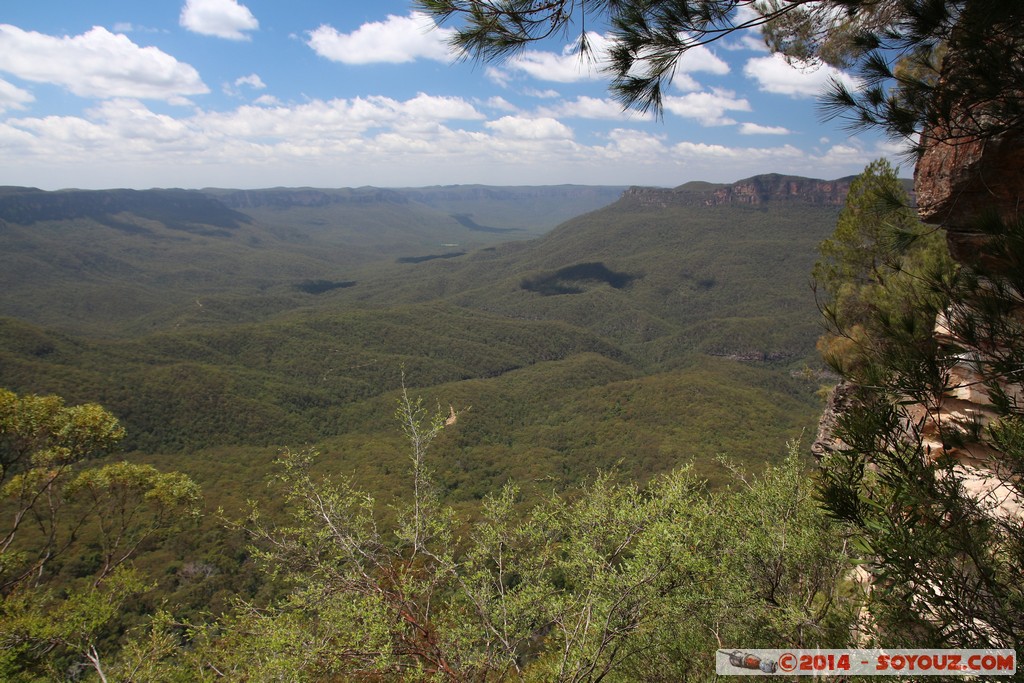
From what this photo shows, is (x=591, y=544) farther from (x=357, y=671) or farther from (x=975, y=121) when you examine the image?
(x=975, y=121)

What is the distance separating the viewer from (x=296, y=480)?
7426 millimetres

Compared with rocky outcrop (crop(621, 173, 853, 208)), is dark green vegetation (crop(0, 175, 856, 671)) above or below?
below

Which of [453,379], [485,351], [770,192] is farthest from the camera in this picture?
[770,192]

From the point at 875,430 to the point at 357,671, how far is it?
595 cm

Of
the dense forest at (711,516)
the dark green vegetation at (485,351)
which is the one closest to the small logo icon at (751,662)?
the dense forest at (711,516)

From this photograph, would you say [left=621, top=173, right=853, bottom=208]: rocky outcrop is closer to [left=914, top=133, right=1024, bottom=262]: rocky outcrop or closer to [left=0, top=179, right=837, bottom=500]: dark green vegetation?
[left=0, top=179, right=837, bottom=500]: dark green vegetation

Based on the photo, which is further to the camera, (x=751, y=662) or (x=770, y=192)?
(x=770, y=192)

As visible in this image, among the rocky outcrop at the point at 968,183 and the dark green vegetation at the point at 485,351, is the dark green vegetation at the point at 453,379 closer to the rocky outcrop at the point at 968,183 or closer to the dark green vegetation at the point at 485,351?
the dark green vegetation at the point at 485,351

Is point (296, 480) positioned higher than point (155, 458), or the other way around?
point (296, 480)

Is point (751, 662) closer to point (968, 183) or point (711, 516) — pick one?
point (711, 516)

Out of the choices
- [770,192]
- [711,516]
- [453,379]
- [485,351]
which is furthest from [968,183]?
[770,192]

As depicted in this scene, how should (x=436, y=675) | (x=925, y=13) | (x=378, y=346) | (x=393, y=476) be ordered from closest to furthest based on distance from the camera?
(x=925, y=13) → (x=436, y=675) → (x=393, y=476) → (x=378, y=346)

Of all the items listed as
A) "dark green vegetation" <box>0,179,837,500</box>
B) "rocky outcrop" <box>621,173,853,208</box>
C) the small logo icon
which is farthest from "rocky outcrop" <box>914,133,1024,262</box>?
"rocky outcrop" <box>621,173,853,208</box>

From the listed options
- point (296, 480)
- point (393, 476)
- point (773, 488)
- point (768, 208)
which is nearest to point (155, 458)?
point (393, 476)
